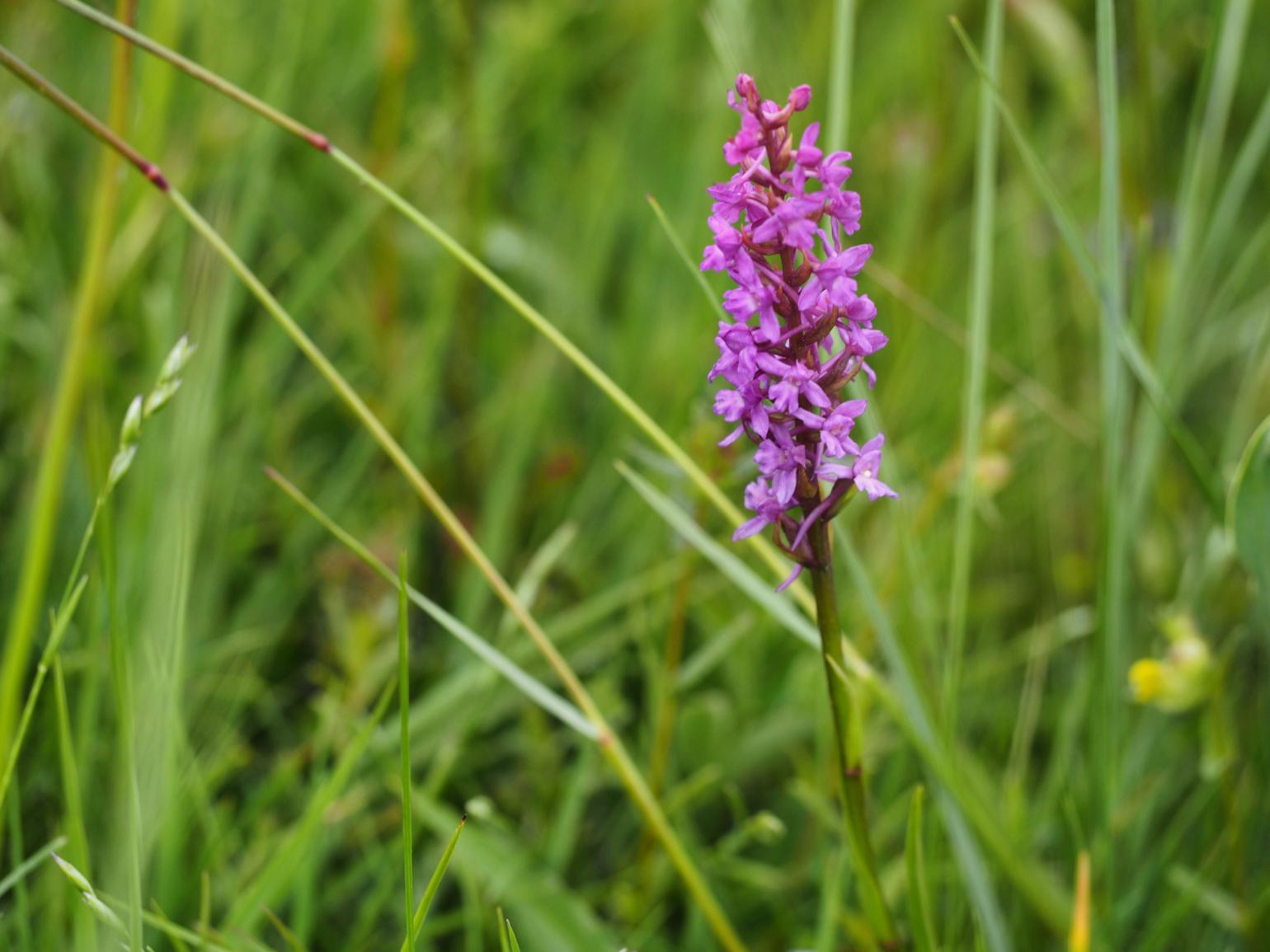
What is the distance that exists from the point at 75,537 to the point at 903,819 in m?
1.00

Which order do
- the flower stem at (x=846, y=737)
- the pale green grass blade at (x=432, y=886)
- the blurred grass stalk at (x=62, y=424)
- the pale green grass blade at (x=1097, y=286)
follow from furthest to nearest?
the pale green grass blade at (x=1097, y=286) < the blurred grass stalk at (x=62, y=424) < the flower stem at (x=846, y=737) < the pale green grass blade at (x=432, y=886)

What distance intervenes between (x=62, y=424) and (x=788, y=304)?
0.61 m

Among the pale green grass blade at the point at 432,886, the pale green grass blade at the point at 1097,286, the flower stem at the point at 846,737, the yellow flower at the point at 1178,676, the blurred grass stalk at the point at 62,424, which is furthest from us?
the yellow flower at the point at 1178,676

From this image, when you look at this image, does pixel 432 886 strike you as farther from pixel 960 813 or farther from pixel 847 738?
pixel 960 813

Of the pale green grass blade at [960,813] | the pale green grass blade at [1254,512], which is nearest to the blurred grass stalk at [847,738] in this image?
the pale green grass blade at [960,813]

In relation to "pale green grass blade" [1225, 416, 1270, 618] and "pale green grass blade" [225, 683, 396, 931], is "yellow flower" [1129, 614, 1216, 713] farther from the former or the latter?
"pale green grass blade" [225, 683, 396, 931]

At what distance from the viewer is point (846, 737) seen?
82cm

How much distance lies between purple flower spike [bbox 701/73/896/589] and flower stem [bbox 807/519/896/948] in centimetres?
4

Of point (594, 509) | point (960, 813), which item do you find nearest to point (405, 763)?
point (960, 813)

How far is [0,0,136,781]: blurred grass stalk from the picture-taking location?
35.7 inches

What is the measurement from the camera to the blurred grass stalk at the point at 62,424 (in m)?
0.91

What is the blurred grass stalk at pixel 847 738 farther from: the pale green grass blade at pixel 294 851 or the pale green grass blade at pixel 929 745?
the pale green grass blade at pixel 294 851

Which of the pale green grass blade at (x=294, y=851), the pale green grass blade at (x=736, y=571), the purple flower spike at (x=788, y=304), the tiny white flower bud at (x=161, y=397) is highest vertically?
the purple flower spike at (x=788, y=304)

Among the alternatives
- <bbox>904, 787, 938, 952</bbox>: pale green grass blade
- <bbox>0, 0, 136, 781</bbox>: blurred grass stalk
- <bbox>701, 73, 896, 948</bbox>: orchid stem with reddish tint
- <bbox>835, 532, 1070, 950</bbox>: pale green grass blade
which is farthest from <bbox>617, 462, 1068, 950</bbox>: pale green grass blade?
<bbox>0, 0, 136, 781</bbox>: blurred grass stalk
